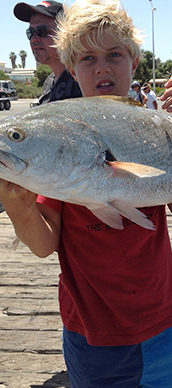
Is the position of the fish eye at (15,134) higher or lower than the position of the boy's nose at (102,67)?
lower

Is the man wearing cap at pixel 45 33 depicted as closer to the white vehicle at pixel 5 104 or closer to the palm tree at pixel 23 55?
the white vehicle at pixel 5 104

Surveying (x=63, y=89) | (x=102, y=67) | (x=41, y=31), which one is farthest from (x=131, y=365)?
(x=41, y=31)

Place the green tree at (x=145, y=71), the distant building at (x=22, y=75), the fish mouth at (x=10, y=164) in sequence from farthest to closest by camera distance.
Answer: the distant building at (x=22, y=75)
the green tree at (x=145, y=71)
the fish mouth at (x=10, y=164)

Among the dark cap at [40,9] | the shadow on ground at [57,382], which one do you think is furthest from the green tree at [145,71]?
the shadow on ground at [57,382]

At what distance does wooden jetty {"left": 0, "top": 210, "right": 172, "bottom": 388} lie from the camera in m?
2.93

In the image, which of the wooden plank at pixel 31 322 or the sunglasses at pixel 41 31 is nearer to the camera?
the wooden plank at pixel 31 322

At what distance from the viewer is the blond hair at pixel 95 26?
195 centimetres

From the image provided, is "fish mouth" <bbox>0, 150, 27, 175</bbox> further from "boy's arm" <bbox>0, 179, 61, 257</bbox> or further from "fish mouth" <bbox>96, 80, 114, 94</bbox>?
"fish mouth" <bbox>96, 80, 114, 94</bbox>

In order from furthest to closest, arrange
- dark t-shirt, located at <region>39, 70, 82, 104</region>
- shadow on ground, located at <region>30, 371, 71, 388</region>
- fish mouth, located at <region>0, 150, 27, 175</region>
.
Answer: dark t-shirt, located at <region>39, 70, 82, 104</region> → shadow on ground, located at <region>30, 371, 71, 388</region> → fish mouth, located at <region>0, 150, 27, 175</region>

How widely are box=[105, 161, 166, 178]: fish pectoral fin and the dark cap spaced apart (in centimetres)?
298

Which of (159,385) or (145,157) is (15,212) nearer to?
(145,157)

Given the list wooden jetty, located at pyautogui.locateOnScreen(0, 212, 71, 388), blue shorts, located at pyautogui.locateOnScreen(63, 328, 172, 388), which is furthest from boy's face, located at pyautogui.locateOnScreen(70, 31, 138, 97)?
wooden jetty, located at pyautogui.locateOnScreen(0, 212, 71, 388)

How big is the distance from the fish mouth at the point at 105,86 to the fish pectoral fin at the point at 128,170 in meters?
0.58

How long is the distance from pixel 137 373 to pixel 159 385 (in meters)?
0.11
